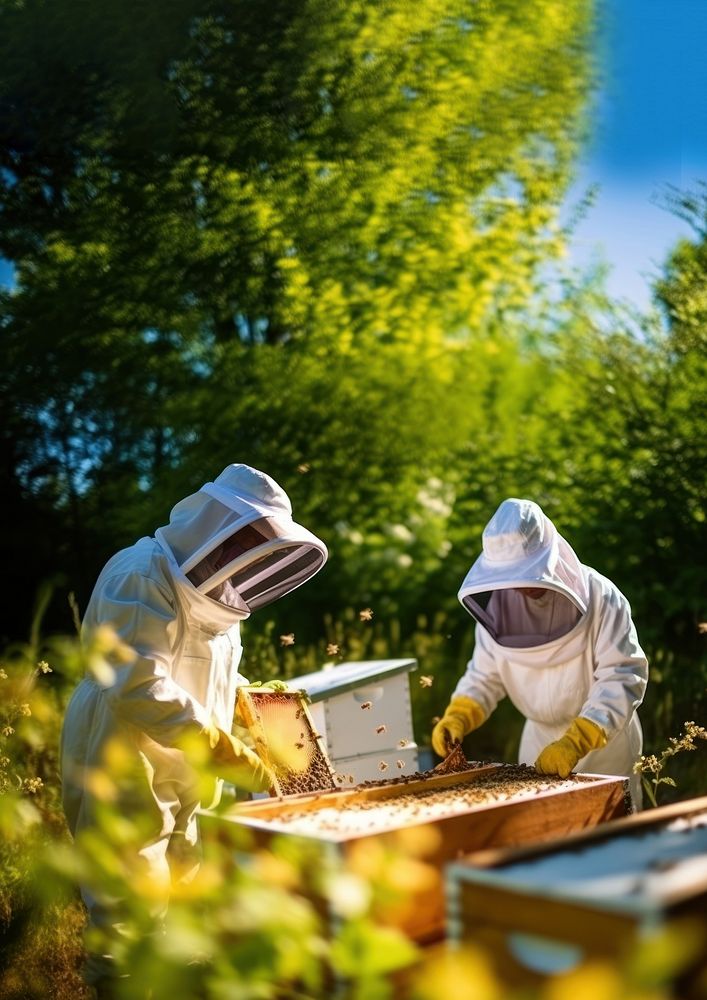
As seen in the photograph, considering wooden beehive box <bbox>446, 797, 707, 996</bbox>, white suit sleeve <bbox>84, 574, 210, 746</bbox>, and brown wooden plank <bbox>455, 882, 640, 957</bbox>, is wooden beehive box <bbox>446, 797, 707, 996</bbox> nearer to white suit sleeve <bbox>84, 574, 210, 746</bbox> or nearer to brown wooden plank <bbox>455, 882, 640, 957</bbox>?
brown wooden plank <bbox>455, 882, 640, 957</bbox>

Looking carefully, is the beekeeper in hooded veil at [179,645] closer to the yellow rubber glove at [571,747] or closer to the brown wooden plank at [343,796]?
the brown wooden plank at [343,796]

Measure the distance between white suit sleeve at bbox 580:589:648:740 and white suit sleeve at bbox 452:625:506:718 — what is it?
18.5 inches

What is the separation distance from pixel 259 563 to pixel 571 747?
1.23m

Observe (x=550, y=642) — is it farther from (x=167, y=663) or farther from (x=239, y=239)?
(x=239, y=239)

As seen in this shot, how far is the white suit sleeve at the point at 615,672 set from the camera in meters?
3.83

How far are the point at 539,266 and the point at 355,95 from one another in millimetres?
2733

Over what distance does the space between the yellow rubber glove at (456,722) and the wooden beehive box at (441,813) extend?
22.9 inches

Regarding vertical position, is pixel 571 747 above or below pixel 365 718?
above

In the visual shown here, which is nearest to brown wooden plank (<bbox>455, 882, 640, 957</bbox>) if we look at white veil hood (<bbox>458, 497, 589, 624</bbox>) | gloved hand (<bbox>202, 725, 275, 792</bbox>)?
gloved hand (<bbox>202, 725, 275, 792</bbox>)

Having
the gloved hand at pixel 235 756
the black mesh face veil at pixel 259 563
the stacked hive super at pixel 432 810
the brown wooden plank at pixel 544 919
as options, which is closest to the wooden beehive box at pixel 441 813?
the stacked hive super at pixel 432 810

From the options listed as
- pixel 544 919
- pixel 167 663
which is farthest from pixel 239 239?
pixel 544 919

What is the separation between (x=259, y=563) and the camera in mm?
3791

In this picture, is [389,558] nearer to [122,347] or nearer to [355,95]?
[122,347]

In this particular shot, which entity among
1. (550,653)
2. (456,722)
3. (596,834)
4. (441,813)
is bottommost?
(456,722)
